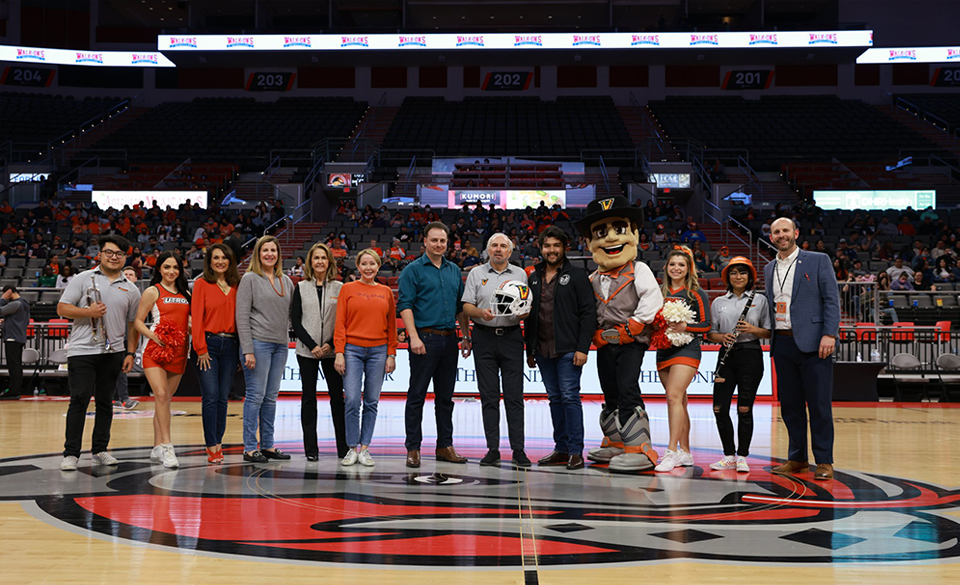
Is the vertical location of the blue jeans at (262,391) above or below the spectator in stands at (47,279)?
below

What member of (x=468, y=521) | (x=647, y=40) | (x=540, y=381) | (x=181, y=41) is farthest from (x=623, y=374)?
(x=181, y=41)

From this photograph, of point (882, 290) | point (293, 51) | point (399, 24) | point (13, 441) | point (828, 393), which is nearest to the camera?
point (828, 393)

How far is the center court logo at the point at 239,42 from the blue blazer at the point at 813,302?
1200 inches

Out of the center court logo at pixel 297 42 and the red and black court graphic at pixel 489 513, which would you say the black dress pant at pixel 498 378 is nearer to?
the red and black court graphic at pixel 489 513

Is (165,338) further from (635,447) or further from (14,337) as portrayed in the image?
(14,337)

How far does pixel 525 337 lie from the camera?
6832 mm

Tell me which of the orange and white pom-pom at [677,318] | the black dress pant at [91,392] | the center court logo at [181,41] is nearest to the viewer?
the orange and white pom-pom at [677,318]

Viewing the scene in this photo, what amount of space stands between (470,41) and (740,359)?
27.6 m

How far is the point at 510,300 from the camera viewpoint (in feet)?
20.6

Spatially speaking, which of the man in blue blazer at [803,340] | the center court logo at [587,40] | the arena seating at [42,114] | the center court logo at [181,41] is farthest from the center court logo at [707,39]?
the man in blue blazer at [803,340]

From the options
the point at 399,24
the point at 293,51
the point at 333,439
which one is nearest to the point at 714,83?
the point at 399,24

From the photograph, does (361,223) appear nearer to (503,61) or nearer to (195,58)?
(503,61)

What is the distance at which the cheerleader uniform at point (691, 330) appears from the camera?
→ 6324 mm

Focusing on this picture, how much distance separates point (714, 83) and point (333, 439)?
102 ft
